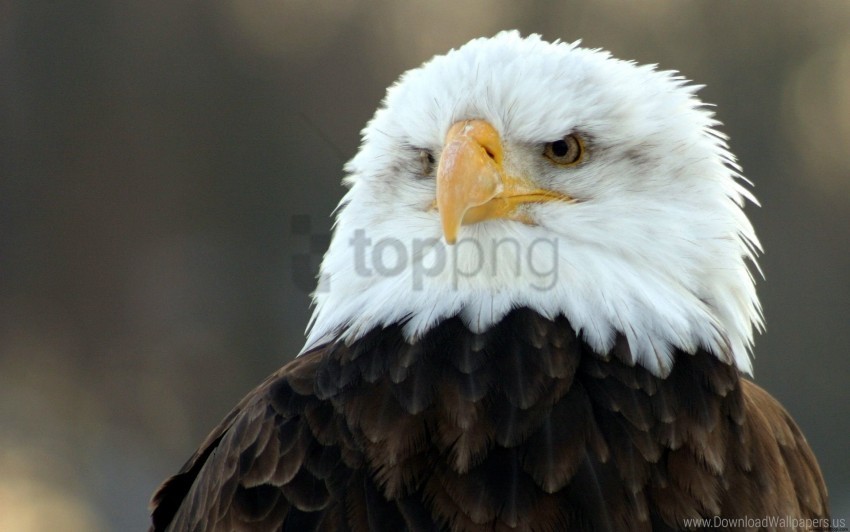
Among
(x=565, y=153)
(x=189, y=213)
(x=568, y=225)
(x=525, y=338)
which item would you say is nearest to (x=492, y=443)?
(x=525, y=338)

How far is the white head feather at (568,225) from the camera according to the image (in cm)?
245

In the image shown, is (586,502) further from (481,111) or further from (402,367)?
(481,111)

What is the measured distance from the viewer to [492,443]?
2234 mm

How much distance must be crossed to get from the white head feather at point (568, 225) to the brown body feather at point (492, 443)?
69mm

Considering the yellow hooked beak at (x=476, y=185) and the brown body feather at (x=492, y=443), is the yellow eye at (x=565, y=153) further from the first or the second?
the brown body feather at (x=492, y=443)

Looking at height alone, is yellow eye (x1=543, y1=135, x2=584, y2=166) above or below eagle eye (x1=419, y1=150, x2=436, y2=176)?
below

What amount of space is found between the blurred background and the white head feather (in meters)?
4.69

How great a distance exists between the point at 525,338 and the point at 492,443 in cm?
26

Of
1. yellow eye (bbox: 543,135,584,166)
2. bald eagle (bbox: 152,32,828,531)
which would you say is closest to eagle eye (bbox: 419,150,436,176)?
bald eagle (bbox: 152,32,828,531)

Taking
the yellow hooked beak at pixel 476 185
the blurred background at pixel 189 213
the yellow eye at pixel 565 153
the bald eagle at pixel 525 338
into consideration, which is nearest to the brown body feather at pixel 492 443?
the bald eagle at pixel 525 338

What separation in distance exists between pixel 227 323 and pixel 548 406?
5838mm

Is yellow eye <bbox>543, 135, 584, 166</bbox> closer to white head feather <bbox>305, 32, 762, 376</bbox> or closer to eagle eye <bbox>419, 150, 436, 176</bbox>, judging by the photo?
white head feather <bbox>305, 32, 762, 376</bbox>

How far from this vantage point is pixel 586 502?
85.7 inches

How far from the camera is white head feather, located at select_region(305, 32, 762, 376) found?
245 cm
